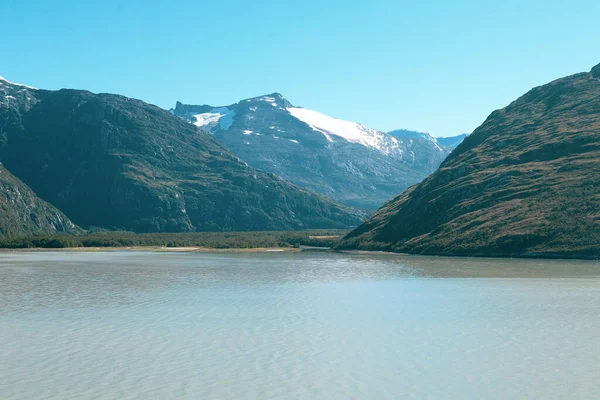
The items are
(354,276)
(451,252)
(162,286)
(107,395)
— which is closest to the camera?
(107,395)

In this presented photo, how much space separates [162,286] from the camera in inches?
3639

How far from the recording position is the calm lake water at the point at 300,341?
35.8 meters

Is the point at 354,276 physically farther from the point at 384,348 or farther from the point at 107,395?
the point at 107,395

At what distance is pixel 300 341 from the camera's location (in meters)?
48.9

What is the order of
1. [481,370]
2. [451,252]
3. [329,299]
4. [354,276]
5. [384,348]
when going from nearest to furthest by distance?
[481,370] → [384,348] → [329,299] → [354,276] → [451,252]

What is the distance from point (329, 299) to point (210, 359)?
35.4 m

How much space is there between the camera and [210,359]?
42.5m

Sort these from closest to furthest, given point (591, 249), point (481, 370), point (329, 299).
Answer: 1. point (481, 370)
2. point (329, 299)
3. point (591, 249)

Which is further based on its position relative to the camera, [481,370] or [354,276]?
[354,276]

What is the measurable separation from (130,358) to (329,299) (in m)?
37.2

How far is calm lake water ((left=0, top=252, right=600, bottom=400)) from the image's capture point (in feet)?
118

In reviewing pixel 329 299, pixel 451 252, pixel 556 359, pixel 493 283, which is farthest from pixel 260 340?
pixel 451 252

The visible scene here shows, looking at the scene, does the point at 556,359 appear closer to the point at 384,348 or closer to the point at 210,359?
the point at 384,348

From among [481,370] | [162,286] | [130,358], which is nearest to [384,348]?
[481,370]
